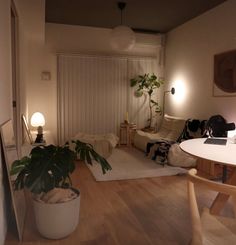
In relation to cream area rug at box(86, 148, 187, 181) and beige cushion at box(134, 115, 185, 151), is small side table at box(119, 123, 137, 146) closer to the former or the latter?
beige cushion at box(134, 115, 185, 151)

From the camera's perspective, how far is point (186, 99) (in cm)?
513

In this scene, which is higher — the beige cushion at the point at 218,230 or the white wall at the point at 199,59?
the white wall at the point at 199,59

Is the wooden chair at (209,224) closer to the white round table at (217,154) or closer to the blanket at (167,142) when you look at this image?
the white round table at (217,154)

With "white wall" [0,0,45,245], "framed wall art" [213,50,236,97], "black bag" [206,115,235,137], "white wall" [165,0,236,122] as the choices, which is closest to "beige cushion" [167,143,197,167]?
"black bag" [206,115,235,137]

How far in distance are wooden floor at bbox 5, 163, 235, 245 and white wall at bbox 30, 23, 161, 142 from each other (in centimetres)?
251

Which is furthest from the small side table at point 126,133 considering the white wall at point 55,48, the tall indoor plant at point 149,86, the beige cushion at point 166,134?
the white wall at point 55,48

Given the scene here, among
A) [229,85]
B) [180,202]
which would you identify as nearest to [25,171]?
[180,202]

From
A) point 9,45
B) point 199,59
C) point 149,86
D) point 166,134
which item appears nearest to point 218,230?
point 9,45

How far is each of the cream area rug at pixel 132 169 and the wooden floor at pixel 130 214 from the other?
0.17 m

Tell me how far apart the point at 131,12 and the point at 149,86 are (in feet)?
5.94

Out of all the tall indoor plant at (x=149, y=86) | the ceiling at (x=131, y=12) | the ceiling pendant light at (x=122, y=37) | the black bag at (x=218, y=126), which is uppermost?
the ceiling at (x=131, y=12)

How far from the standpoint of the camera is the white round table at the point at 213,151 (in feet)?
5.48

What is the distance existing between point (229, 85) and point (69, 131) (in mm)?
3406

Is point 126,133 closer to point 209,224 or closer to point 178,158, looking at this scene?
point 178,158
